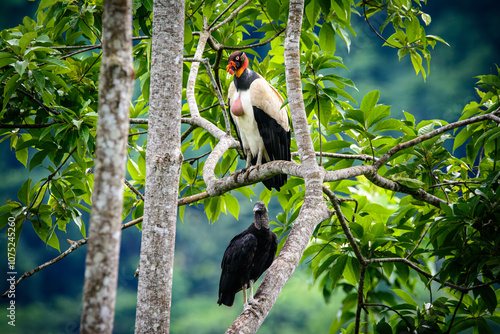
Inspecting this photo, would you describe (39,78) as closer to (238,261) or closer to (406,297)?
(238,261)

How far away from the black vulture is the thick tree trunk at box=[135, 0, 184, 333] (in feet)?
4.51

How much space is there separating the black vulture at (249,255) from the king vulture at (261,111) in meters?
0.30

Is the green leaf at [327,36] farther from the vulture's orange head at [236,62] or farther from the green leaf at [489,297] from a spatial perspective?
the green leaf at [489,297]

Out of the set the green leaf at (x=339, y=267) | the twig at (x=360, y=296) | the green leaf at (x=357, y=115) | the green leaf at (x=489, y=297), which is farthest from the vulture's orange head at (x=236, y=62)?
the green leaf at (x=489, y=297)

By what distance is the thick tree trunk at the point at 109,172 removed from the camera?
78 cm

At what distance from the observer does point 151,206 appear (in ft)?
4.48

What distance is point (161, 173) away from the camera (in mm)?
1385

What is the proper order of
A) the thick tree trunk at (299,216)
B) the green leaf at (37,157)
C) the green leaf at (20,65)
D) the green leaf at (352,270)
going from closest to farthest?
the thick tree trunk at (299,216)
the green leaf at (20,65)
the green leaf at (37,157)
the green leaf at (352,270)

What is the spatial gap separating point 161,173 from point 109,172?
1.87 ft

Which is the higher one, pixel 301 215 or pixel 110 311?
pixel 301 215

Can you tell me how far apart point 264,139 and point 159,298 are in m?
1.59

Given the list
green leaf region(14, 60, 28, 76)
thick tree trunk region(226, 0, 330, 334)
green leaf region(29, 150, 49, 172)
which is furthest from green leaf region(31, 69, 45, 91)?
thick tree trunk region(226, 0, 330, 334)

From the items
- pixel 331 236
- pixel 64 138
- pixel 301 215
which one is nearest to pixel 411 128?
pixel 331 236

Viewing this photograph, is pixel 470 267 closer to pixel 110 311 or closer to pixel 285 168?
pixel 285 168
